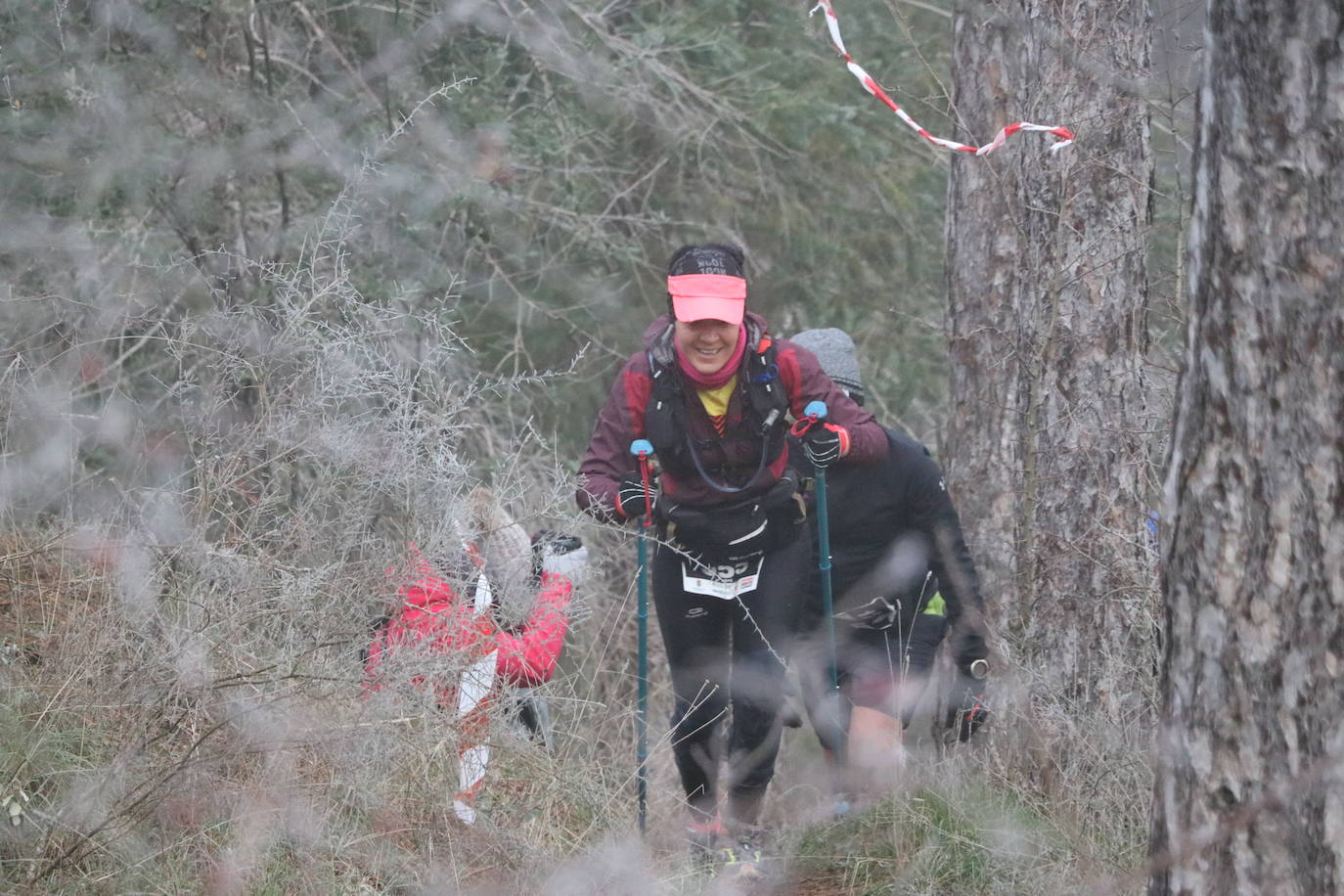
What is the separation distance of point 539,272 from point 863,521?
490cm

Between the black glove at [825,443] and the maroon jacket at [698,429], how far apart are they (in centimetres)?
6

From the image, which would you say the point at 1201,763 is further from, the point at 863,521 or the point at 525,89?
the point at 525,89

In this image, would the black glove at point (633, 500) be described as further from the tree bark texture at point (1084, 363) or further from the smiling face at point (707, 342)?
the tree bark texture at point (1084, 363)

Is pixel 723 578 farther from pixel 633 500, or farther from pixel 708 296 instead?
pixel 708 296

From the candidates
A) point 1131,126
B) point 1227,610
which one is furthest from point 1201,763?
point 1131,126

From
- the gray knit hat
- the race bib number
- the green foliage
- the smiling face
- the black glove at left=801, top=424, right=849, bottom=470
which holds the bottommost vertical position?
the green foliage

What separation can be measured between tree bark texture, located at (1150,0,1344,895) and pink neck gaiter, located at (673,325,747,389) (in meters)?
2.55

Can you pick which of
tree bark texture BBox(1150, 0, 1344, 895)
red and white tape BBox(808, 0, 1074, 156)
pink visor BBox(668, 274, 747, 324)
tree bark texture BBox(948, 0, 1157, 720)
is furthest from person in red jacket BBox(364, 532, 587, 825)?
tree bark texture BBox(1150, 0, 1344, 895)

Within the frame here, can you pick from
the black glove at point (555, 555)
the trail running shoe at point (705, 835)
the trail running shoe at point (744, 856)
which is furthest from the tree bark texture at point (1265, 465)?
the black glove at point (555, 555)

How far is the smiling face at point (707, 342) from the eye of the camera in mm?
4918

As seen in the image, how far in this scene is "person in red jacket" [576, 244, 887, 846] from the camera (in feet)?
16.3

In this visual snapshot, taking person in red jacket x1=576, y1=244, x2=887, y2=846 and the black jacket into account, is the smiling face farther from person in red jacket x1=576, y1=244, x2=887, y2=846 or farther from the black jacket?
the black jacket

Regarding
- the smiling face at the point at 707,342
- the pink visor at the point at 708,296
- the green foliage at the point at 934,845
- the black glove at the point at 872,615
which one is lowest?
the green foliage at the point at 934,845

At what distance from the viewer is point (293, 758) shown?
4.15m
